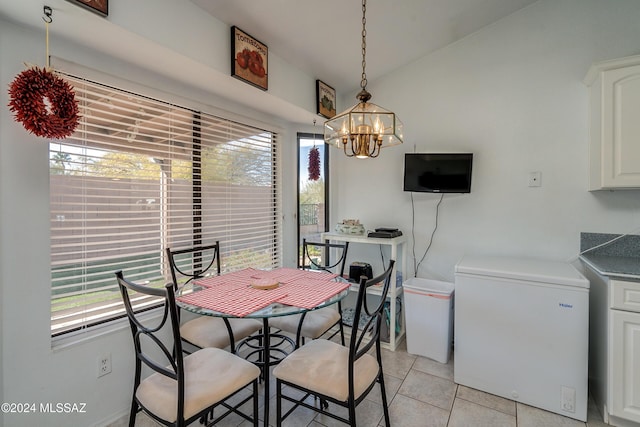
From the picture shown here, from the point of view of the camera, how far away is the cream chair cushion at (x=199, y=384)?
4.20 feet

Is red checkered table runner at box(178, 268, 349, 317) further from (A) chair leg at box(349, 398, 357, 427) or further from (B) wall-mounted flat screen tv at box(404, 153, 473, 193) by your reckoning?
(B) wall-mounted flat screen tv at box(404, 153, 473, 193)

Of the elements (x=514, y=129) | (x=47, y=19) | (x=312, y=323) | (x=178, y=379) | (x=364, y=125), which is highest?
(x=47, y=19)

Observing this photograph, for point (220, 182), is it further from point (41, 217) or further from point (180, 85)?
point (41, 217)

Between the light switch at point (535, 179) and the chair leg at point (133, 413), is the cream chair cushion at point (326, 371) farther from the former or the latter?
the light switch at point (535, 179)

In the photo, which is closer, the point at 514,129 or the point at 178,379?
the point at 178,379

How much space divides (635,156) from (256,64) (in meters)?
2.56

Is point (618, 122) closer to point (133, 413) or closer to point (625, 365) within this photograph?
point (625, 365)

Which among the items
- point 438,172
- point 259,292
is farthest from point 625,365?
point 259,292

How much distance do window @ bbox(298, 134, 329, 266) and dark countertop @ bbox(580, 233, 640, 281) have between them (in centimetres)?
229

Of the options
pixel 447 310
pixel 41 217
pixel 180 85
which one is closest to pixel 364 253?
pixel 447 310

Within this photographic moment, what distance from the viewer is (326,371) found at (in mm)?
1505

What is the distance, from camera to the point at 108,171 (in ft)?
6.08

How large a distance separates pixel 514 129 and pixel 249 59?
221 cm

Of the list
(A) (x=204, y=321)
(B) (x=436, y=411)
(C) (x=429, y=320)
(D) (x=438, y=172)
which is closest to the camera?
(B) (x=436, y=411)
